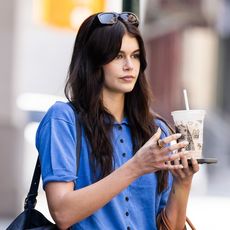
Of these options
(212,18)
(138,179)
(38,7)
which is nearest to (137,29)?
(138,179)

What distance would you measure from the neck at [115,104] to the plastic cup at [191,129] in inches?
12.1

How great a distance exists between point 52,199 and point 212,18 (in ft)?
40.7

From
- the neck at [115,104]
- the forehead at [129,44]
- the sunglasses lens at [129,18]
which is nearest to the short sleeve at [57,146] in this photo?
the neck at [115,104]

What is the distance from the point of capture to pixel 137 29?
277 cm

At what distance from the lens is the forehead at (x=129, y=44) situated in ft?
8.90

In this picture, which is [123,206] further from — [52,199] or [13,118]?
[13,118]

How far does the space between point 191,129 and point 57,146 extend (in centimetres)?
44

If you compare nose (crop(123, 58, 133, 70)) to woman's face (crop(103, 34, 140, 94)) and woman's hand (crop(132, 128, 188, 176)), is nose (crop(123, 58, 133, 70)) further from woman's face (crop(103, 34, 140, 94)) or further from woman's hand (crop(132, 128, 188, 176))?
woman's hand (crop(132, 128, 188, 176))

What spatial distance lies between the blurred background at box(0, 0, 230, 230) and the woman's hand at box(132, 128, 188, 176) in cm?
105

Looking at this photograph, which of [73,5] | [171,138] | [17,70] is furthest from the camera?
[17,70]

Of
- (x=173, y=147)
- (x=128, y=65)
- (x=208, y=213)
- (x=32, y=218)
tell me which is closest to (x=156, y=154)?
(x=173, y=147)

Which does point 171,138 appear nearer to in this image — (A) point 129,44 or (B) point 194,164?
(B) point 194,164

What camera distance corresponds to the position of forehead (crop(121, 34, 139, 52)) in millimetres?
2713

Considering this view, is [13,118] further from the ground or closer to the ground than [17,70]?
closer to the ground
